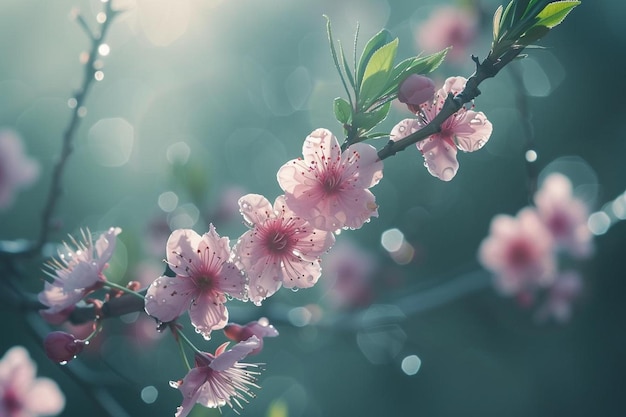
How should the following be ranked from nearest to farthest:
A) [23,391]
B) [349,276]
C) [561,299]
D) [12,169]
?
1. [23,391]
2. [12,169]
3. [561,299]
4. [349,276]

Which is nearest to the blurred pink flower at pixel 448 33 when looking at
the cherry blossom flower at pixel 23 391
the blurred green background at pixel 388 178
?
the blurred green background at pixel 388 178

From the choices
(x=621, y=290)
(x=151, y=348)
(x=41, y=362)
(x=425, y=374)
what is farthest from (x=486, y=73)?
(x=621, y=290)

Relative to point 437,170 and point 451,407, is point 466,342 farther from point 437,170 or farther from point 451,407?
point 437,170

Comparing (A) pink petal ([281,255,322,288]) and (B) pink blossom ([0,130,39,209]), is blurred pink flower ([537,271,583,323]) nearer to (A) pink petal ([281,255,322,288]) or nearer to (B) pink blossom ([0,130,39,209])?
(A) pink petal ([281,255,322,288])

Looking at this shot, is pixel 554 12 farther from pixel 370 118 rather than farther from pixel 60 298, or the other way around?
pixel 60 298

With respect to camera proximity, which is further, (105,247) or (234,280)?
(105,247)

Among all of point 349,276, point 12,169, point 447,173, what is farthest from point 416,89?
point 12,169

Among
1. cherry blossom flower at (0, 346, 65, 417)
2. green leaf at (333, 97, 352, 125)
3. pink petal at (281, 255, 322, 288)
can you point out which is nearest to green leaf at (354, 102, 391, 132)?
green leaf at (333, 97, 352, 125)
